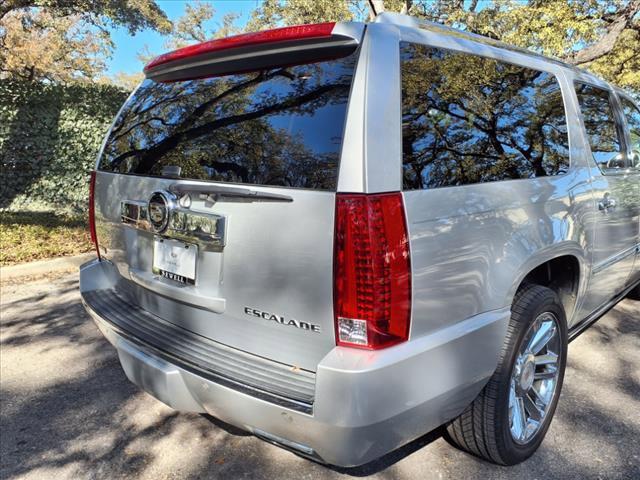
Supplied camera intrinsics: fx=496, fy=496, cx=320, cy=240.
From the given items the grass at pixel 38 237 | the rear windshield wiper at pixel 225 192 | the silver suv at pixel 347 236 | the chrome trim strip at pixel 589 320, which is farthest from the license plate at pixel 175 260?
the grass at pixel 38 237

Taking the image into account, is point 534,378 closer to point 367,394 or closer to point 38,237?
point 367,394

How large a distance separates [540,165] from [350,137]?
1270 mm

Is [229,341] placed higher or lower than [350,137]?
lower

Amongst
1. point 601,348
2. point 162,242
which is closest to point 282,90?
point 162,242

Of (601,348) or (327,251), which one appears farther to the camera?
(601,348)

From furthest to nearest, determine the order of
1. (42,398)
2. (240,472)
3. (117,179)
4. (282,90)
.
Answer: (42,398) < (117,179) < (240,472) < (282,90)

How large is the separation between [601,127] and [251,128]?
97.0 inches

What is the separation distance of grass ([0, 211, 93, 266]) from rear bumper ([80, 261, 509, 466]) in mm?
4992

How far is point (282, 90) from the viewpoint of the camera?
1958 mm

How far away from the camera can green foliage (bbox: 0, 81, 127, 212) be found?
8.61 m

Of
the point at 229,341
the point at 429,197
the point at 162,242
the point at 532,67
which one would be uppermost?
the point at 532,67

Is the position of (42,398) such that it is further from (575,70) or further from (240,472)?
(575,70)

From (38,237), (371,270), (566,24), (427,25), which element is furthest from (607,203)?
(566,24)

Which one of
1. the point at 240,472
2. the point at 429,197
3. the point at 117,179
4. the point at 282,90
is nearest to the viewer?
the point at 429,197
